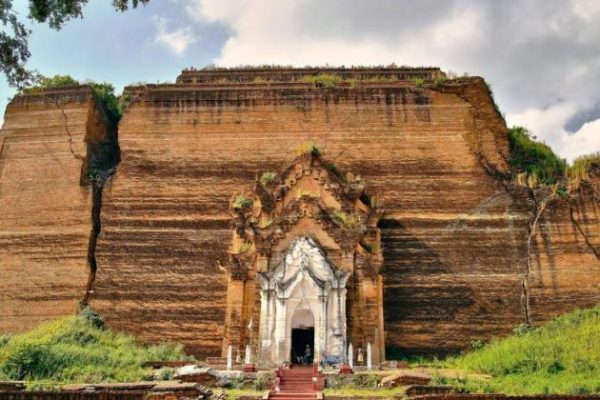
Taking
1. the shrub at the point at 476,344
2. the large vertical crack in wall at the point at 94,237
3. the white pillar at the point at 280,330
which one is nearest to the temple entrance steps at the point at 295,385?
the white pillar at the point at 280,330

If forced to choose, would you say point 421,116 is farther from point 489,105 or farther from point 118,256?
point 118,256

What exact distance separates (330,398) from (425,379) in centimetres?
277

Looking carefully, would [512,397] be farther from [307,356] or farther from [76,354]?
[76,354]

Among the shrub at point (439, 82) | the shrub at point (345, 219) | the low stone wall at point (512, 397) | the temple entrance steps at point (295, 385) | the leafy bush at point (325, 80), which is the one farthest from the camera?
the leafy bush at point (325, 80)

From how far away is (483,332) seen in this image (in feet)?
80.4

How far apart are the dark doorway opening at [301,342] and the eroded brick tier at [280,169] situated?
2.89 metres

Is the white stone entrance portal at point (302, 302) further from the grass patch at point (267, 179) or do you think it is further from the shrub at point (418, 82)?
the shrub at point (418, 82)

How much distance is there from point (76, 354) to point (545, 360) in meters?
14.4

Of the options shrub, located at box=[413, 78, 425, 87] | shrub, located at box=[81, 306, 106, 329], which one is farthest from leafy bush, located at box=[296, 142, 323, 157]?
shrub, located at box=[81, 306, 106, 329]

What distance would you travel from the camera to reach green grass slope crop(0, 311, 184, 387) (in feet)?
63.8

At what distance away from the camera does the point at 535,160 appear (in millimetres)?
28062

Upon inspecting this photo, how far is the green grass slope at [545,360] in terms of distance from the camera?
56.1 feet

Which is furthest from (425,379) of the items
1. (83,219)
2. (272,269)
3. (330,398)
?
(83,219)

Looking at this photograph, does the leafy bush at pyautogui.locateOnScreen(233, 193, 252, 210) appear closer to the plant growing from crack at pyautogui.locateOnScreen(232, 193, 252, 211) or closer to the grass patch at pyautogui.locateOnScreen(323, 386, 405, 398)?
the plant growing from crack at pyautogui.locateOnScreen(232, 193, 252, 211)
